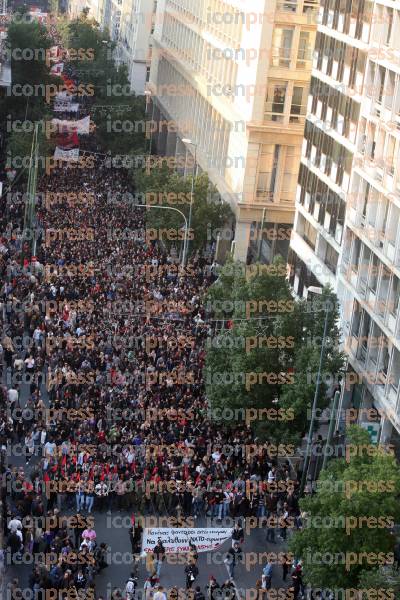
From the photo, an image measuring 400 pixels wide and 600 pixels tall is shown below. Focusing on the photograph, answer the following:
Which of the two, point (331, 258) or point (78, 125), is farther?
point (78, 125)

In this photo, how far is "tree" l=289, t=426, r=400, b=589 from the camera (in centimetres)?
3294

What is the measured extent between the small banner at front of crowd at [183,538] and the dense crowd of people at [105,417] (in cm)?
81

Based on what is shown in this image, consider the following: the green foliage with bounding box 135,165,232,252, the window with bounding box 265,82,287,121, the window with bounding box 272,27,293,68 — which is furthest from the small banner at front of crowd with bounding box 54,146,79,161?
the window with bounding box 272,27,293,68

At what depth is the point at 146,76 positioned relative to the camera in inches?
5128

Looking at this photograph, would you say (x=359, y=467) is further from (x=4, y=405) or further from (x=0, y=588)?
(x=4, y=405)

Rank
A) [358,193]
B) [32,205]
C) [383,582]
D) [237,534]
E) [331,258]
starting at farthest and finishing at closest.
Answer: [32,205] < [331,258] < [358,193] < [237,534] < [383,582]

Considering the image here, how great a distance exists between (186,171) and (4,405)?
49885mm

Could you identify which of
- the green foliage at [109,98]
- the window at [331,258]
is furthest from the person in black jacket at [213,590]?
the green foliage at [109,98]

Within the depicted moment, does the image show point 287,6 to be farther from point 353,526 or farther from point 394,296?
point 353,526

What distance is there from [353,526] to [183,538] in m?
4.71

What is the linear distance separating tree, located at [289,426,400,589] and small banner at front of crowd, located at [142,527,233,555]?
2.71 metres

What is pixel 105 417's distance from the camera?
44.5 metres

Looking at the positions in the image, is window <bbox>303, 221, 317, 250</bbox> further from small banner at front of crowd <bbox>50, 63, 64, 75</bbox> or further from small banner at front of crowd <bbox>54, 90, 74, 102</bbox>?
small banner at front of crowd <bbox>50, 63, 64, 75</bbox>

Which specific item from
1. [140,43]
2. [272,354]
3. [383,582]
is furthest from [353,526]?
[140,43]
